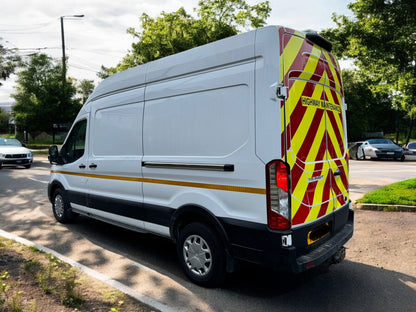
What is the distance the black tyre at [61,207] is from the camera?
6.45 meters

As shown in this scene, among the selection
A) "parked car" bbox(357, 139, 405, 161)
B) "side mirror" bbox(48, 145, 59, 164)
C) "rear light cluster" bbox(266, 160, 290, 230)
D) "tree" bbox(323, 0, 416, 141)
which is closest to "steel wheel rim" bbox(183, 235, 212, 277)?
"rear light cluster" bbox(266, 160, 290, 230)

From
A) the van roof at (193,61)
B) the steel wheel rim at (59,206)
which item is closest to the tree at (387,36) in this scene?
the van roof at (193,61)

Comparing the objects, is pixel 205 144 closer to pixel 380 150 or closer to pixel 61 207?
pixel 61 207

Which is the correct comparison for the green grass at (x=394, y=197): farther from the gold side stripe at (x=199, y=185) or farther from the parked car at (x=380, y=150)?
the parked car at (x=380, y=150)

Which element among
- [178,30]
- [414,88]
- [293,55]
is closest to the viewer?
[293,55]

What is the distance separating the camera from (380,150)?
843 inches

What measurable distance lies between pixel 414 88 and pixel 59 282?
13.4 m

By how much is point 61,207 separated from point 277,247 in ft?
15.8

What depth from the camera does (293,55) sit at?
11.2 feet

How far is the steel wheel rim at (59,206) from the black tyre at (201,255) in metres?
3.45

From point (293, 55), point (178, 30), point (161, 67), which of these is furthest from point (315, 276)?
point (178, 30)

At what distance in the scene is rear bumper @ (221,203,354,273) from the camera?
3.19m

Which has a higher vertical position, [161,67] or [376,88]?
[376,88]

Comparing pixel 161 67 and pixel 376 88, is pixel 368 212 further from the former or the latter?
pixel 376 88
